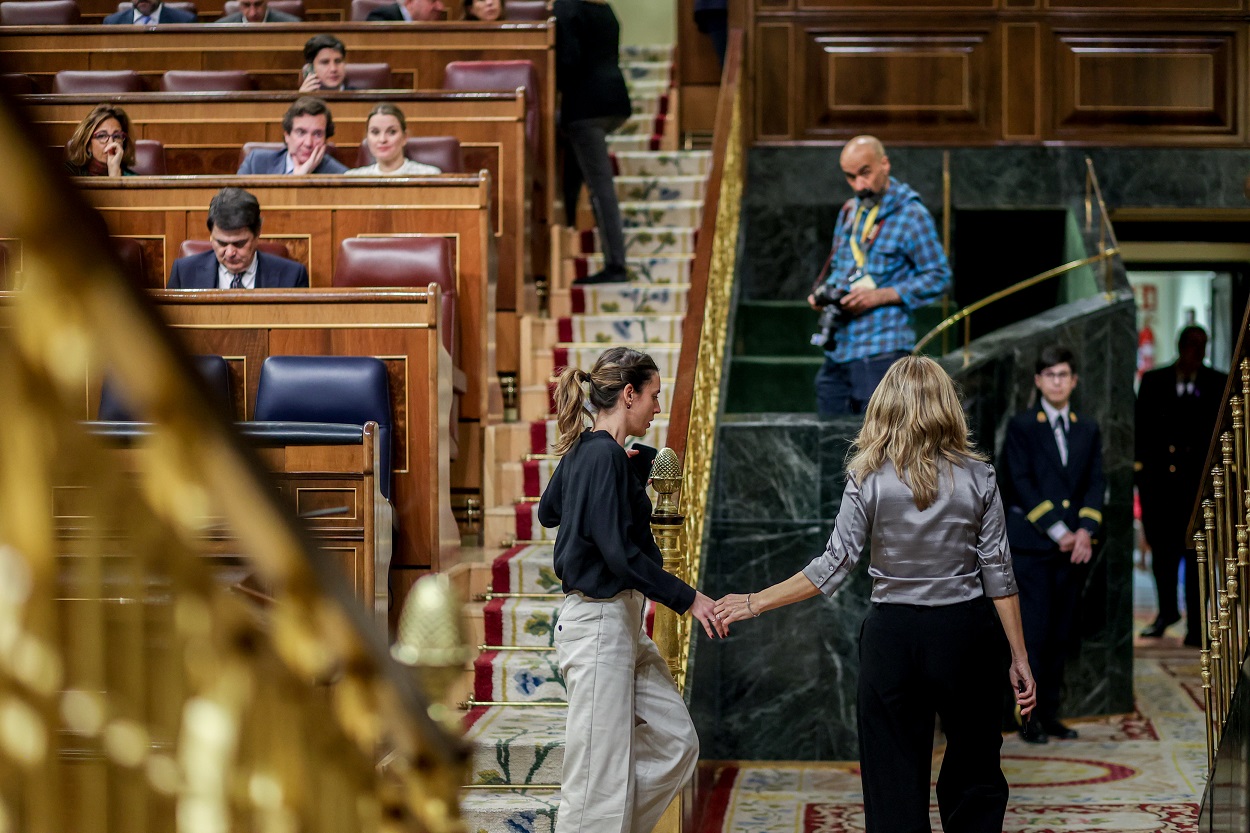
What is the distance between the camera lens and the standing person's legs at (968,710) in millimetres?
3006

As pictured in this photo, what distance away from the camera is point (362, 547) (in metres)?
3.56

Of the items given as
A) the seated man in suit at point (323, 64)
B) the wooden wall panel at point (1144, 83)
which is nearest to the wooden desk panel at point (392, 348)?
the seated man in suit at point (323, 64)

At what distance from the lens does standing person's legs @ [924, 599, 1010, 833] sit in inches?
118

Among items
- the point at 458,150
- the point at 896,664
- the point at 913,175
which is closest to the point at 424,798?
the point at 896,664

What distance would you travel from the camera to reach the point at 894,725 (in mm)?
3064

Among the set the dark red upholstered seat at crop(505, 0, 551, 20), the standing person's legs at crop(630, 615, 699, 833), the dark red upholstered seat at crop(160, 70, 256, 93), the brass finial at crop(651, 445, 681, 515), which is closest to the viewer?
the standing person's legs at crop(630, 615, 699, 833)

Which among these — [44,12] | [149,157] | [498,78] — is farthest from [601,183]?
[44,12]

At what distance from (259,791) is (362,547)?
260 centimetres


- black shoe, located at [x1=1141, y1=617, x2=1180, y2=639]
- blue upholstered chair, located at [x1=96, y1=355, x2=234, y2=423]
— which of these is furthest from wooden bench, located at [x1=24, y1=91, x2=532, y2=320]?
black shoe, located at [x1=1141, y1=617, x2=1180, y2=639]

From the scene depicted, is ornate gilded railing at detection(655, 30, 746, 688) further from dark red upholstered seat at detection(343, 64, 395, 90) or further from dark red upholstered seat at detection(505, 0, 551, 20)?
dark red upholstered seat at detection(505, 0, 551, 20)

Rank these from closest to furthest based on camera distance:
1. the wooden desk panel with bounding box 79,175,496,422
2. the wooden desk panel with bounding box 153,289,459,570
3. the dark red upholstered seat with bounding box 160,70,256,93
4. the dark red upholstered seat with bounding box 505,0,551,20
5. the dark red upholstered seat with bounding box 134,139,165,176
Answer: the wooden desk panel with bounding box 153,289,459,570 < the wooden desk panel with bounding box 79,175,496,422 < the dark red upholstered seat with bounding box 134,139,165,176 < the dark red upholstered seat with bounding box 160,70,256,93 < the dark red upholstered seat with bounding box 505,0,551,20

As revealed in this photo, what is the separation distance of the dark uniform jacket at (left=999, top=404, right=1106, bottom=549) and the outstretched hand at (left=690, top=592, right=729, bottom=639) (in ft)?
8.29

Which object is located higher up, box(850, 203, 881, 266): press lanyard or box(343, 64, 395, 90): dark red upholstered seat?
box(343, 64, 395, 90): dark red upholstered seat

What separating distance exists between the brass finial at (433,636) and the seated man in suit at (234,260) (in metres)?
3.51
